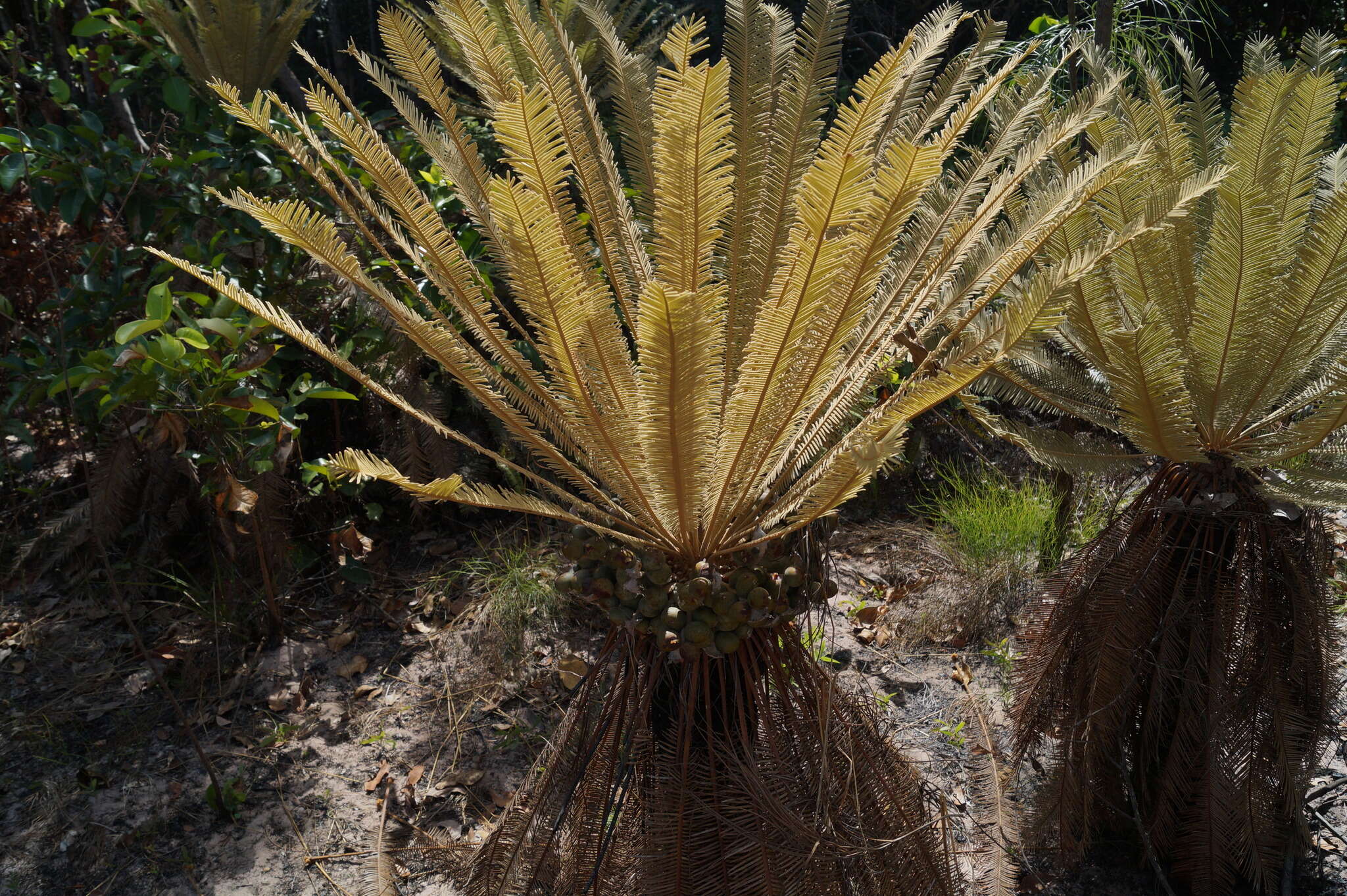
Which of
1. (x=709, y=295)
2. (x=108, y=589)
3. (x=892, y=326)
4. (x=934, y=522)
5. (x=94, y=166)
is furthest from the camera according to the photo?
(x=934, y=522)

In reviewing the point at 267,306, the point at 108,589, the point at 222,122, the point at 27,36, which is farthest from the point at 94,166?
the point at 27,36

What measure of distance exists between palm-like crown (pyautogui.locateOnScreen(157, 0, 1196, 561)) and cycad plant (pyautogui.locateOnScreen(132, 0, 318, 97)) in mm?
4006

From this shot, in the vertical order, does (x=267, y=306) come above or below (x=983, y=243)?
below

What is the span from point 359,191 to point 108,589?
260cm

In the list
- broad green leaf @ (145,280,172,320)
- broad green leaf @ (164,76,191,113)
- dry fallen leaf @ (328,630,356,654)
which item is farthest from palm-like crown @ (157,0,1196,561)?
broad green leaf @ (164,76,191,113)

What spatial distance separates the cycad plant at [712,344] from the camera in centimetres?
133

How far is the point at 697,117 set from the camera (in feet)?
4.14

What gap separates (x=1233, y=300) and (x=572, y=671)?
2149mm

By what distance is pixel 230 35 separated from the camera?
202 inches

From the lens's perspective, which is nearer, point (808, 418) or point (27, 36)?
point (808, 418)

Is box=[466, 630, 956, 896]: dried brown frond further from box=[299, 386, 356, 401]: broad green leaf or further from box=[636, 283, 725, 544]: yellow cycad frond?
box=[299, 386, 356, 401]: broad green leaf

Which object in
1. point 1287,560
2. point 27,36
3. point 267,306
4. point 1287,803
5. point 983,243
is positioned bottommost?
point 1287,803

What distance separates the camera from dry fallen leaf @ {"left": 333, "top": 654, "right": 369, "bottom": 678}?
314cm

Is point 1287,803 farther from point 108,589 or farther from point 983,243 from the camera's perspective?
point 108,589
